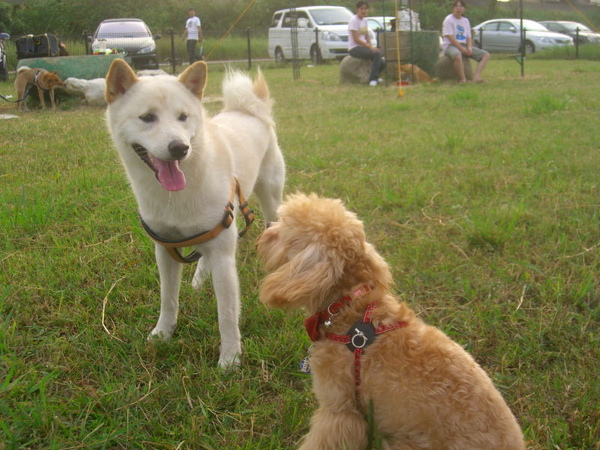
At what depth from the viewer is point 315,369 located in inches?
80.0

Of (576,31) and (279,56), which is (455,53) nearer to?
(279,56)

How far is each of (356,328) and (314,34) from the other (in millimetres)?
20836

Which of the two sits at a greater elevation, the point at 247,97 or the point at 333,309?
the point at 247,97

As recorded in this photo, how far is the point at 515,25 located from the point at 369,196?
912 inches

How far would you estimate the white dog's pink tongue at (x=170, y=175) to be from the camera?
8.38 feet

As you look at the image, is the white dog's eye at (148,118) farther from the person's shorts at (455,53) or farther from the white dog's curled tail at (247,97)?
the person's shorts at (455,53)

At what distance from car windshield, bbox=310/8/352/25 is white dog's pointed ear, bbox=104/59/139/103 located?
19624mm

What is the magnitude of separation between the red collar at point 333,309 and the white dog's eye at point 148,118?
1.26m

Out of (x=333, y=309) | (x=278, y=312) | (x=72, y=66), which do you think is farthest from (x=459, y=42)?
(x=333, y=309)

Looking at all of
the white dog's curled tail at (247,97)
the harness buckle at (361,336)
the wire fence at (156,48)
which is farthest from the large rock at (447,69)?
the harness buckle at (361,336)

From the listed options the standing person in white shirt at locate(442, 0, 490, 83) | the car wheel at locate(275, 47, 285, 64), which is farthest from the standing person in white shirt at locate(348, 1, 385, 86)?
the car wheel at locate(275, 47, 285, 64)

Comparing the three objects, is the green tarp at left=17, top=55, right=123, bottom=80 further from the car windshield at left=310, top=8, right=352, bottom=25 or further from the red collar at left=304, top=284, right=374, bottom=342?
the car windshield at left=310, top=8, right=352, bottom=25

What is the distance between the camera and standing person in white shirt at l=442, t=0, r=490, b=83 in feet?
42.9

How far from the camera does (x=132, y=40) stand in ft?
60.7
